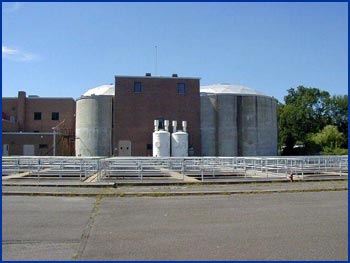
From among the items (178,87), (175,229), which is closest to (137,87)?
(178,87)

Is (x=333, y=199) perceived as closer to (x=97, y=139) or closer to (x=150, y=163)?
(x=150, y=163)

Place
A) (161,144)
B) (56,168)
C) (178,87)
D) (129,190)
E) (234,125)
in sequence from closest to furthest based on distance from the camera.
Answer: (129,190) → (56,168) → (161,144) → (178,87) → (234,125)

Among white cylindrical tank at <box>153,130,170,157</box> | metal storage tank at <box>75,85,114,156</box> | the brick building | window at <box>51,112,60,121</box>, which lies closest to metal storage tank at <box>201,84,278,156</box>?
white cylindrical tank at <box>153,130,170,157</box>

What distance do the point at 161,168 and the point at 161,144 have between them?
706 inches

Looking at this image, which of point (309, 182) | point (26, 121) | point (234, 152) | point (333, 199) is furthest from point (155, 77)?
point (333, 199)

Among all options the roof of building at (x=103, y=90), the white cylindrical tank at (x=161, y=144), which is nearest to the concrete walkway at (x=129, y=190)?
the white cylindrical tank at (x=161, y=144)

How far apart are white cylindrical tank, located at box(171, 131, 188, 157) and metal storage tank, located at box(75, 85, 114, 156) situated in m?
8.09

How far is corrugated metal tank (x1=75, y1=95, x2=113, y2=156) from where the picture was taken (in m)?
48.1

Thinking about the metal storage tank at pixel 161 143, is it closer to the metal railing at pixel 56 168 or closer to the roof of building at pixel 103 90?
the roof of building at pixel 103 90

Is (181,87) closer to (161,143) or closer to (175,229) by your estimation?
(161,143)

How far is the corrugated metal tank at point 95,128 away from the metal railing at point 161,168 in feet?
70.5

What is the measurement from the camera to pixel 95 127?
48531 mm

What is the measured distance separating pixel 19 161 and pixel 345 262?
22204mm

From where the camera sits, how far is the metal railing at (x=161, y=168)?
70.0 feet
